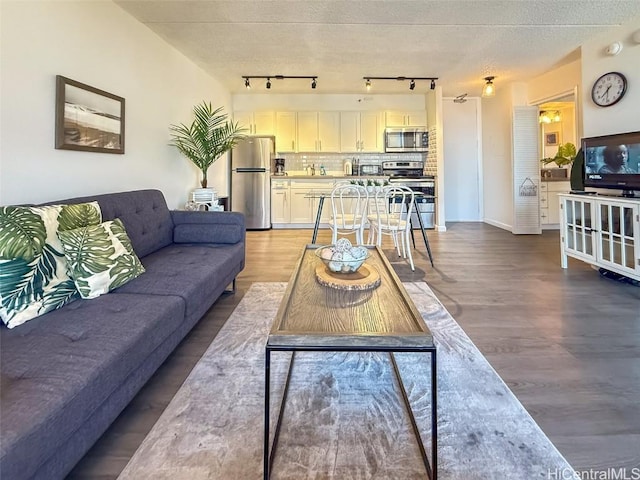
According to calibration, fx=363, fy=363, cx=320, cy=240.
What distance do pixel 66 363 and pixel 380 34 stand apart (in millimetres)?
4015

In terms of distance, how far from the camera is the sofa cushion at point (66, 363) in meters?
0.84

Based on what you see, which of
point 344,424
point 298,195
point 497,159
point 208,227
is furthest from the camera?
point 298,195

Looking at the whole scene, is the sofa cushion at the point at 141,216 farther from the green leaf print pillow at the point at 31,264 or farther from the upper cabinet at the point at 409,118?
the upper cabinet at the point at 409,118

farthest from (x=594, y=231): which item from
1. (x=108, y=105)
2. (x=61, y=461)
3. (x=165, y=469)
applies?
(x=108, y=105)

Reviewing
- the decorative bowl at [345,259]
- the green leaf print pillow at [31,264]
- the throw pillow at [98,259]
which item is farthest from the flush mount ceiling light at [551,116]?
the green leaf print pillow at [31,264]

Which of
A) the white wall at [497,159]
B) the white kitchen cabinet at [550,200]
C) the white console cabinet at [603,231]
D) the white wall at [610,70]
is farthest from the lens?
the white wall at [497,159]

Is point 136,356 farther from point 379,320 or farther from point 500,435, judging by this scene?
point 500,435

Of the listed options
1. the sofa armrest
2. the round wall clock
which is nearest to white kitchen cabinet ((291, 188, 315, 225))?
the sofa armrest

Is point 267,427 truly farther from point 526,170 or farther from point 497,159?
point 497,159

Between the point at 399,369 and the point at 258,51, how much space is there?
404 centimetres

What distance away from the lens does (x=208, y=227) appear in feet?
9.89

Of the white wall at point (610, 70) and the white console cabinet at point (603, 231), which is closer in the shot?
the white console cabinet at point (603, 231)

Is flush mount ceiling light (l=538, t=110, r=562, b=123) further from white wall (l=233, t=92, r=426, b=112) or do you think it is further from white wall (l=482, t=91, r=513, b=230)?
white wall (l=233, t=92, r=426, b=112)

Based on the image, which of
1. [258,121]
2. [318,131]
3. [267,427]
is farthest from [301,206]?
[267,427]
